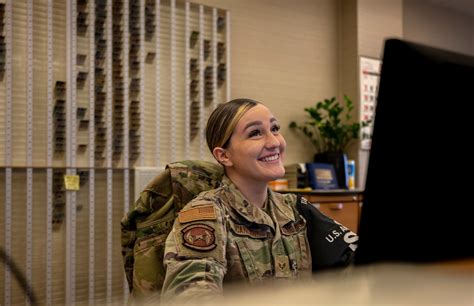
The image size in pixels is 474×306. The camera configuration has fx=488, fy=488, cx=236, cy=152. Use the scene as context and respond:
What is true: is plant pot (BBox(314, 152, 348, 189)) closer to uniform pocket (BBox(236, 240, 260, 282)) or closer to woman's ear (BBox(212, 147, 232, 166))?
woman's ear (BBox(212, 147, 232, 166))

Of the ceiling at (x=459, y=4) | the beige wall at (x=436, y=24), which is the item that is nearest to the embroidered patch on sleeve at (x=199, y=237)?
the beige wall at (x=436, y=24)

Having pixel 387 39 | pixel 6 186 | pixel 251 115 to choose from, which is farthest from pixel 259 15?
pixel 387 39

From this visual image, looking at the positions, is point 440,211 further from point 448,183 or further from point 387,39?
point 387,39

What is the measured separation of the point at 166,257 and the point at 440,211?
2.19ft

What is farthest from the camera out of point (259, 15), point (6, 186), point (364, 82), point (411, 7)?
point (411, 7)

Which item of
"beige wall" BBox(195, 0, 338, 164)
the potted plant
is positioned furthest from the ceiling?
the potted plant

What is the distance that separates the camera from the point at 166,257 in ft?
3.63

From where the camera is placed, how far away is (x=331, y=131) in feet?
14.8

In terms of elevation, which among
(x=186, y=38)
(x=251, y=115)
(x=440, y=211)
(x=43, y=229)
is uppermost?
(x=186, y=38)

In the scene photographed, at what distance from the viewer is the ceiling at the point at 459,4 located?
551cm

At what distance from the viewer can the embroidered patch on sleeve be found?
1134 mm

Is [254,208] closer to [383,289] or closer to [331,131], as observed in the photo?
[383,289]

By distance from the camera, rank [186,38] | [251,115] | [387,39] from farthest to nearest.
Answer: [186,38], [251,115], [387,39]

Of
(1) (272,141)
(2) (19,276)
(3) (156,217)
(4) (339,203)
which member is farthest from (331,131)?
(3) (156,217)
